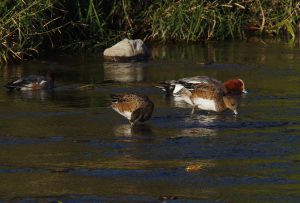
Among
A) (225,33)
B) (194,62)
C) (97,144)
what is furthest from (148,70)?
(97,144)

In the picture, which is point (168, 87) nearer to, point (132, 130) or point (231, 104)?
point (231, 104)

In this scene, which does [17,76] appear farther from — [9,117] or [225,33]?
[225,33]

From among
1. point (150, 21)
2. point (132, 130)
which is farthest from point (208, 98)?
point (150, 21)

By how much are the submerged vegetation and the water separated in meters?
1.90

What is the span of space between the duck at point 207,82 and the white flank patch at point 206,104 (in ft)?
2.70

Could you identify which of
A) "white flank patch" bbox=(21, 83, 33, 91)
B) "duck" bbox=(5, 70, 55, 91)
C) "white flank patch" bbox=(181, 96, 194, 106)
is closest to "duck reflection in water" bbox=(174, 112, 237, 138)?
"white flank patch" bbox=(181, 96, 194, 106)

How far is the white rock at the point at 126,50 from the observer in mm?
18875

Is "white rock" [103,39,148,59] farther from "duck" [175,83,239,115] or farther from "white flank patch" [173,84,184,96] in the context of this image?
"duck" [175,83,239,115]

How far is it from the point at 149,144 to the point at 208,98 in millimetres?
1990

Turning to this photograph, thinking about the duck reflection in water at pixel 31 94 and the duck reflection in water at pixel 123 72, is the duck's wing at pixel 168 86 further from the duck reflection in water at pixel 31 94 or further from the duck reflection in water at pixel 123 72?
the duck reflection in water at pixel 31 94

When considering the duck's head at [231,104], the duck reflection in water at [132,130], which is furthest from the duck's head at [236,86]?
the duck reflection in water at [132,130]

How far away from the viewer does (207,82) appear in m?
13.9

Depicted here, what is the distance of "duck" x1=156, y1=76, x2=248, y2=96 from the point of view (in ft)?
46.4

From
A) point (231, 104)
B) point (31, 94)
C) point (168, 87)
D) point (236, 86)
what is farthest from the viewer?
point (31, 94)
